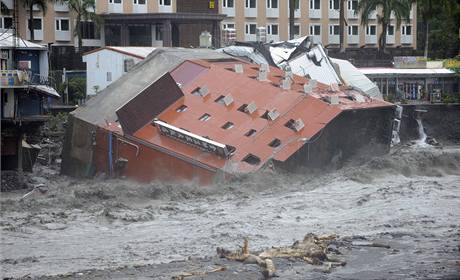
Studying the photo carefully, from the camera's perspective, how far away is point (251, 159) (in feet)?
91.2

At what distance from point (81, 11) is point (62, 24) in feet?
12.0

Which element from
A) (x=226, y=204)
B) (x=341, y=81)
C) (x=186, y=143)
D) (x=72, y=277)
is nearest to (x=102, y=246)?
(x=72, y=277)

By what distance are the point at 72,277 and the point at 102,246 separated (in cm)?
343

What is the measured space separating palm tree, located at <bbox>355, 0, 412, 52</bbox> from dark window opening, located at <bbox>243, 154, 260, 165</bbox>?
41.0 m

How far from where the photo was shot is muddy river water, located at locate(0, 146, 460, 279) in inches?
747

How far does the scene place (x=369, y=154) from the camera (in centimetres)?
3131

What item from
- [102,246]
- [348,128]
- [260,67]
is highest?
[260,67]

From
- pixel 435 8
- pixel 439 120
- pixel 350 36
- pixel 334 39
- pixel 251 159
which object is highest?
pixel 435 8

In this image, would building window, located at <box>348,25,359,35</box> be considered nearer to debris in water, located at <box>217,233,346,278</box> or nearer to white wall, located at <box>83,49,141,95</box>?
white wall, located at <box>83,49,141,95</box>

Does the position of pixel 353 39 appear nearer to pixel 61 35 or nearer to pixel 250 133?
pixel 61 35

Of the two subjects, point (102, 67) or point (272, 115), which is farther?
point (102, 67)

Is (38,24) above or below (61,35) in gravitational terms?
above

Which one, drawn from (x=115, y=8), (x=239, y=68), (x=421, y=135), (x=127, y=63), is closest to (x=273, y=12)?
(x=115, y=8)

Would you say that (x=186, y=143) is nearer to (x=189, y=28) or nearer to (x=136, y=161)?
(x=136, y=161)
